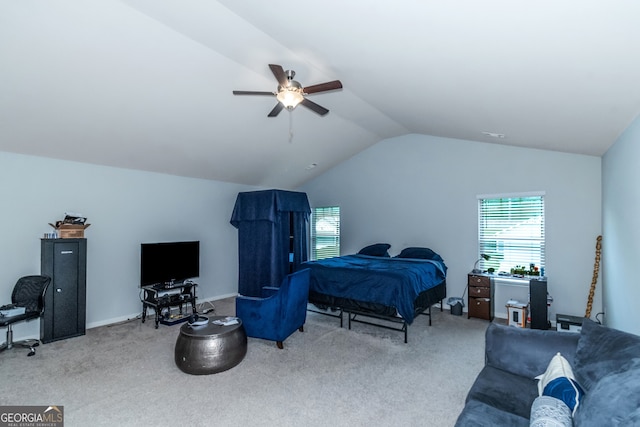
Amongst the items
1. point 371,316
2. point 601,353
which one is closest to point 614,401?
point 601,353

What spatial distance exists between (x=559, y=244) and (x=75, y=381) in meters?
6.46

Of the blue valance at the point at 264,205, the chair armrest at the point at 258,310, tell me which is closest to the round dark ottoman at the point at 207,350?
the chair armrest at the point at 258,310

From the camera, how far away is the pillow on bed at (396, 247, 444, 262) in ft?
18.5

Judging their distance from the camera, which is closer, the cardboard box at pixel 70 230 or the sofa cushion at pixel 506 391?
the sofa cushion at pixel 506 391

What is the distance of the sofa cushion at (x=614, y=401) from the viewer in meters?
1.25

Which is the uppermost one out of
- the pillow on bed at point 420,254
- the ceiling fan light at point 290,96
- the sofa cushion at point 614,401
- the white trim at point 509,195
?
the ceiling fan light at point 290,96

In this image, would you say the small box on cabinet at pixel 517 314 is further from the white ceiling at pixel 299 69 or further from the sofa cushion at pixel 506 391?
the sofa cushion at pixel 506 391

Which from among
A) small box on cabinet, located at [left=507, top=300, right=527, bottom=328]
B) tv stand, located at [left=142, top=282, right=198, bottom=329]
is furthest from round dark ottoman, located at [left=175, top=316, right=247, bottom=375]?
small box on cabinet, located at [left=507, top=300, right=527, bottom=328]

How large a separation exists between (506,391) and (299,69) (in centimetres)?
332

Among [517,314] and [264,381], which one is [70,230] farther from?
[517,314]

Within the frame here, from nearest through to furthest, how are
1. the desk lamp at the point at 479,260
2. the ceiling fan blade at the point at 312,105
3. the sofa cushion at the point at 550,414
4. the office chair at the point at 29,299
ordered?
the sofa cushion at the point at 550,414 → the ceiling fan blade at the point at 312,105 → the office chair at the point at 29,299 → the desk lamp at the point at 479,260

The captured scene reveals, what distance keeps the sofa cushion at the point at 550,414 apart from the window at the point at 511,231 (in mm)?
4111

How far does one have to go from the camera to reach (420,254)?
574cm

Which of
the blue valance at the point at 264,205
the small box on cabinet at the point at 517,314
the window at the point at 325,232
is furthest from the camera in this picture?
the window at the point at 325,232
